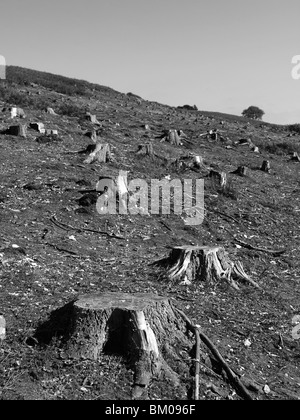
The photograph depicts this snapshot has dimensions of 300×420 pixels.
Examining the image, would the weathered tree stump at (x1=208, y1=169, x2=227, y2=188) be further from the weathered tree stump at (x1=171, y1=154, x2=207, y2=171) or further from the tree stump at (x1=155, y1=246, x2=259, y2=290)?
the tree stump at (x1=155, y1=246, x2=259, y2=290)

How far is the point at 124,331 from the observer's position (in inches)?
217

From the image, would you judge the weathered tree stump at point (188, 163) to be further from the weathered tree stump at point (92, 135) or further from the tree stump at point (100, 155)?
the weathered tree stump at point (92, 135)

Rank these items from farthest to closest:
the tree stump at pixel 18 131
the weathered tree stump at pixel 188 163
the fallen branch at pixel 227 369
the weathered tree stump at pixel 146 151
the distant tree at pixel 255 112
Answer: the distant tree at pixel 255 112 → the tree stump at pixel 18 131 → the weathered tree stump at pixel 146 151 → the weathered tree stump at pixel 188 163 → the fallen branch at pixel 227 369

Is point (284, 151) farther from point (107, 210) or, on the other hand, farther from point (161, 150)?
point (107, 210)

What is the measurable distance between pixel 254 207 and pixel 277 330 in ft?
25.0

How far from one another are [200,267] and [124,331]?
305cm

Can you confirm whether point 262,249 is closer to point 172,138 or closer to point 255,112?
point 172,138

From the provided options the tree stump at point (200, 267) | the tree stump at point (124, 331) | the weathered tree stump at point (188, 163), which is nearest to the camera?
the tree stump at point (124, 331)

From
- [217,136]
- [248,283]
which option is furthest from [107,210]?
[217,136]

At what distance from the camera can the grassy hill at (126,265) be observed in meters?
5.23

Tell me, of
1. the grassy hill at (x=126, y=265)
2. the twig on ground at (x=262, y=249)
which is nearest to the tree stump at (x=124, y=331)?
the grassy hill at (x=126, y=265)

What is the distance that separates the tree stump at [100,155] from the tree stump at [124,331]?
10353 mm

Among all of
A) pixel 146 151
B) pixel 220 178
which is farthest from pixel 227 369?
pixel 146 151

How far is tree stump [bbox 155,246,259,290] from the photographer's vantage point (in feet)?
26.9
